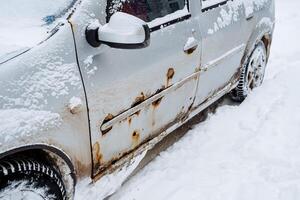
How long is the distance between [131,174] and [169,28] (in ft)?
3.78

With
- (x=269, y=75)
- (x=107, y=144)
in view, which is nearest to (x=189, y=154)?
(x=107, y=144)

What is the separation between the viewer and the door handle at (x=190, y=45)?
9.25 ft

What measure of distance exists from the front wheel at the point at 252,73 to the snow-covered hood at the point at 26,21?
8.13ft

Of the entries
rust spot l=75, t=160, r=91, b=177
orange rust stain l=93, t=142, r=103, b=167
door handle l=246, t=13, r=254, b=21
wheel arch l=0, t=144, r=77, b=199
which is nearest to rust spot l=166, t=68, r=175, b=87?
orange rust stain l=93, t=142, r=103, b=167

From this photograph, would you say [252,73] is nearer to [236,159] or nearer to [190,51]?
[236,159]

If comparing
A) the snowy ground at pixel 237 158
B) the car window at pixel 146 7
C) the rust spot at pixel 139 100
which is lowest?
the snowy ground at pixel 237 158

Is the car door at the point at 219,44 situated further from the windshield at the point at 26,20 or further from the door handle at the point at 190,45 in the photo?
the windshield at the point at 26,20

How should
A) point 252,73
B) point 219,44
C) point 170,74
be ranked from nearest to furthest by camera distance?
point 170,74 → point 219,44 → point 252,73

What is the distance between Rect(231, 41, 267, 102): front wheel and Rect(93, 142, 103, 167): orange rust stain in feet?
7.39

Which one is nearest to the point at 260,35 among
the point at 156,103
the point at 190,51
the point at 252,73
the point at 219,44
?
the point at 252,73

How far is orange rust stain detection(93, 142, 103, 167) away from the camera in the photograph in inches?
88.8

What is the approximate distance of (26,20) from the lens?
2047 millimetres

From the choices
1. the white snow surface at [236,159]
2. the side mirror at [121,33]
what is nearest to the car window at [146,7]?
the side mirror at [121,33]

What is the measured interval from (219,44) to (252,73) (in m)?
1.16
